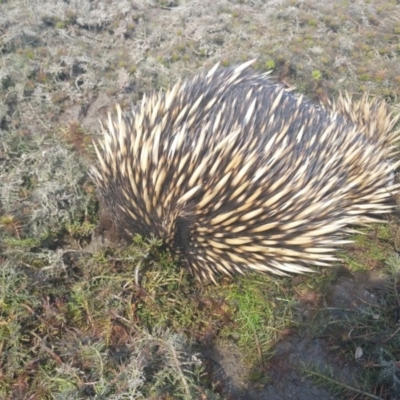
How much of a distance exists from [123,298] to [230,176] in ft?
3.44

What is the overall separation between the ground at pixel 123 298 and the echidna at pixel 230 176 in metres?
0.27

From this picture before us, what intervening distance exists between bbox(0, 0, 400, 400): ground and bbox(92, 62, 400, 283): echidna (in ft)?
0.88

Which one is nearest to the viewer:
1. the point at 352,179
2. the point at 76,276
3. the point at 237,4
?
the point at 76,276

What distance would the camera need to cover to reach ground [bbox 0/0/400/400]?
2.67 m

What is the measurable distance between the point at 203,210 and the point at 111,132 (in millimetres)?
859

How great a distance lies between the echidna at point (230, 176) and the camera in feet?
9.27

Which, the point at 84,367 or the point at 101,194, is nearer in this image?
the point at 84,367

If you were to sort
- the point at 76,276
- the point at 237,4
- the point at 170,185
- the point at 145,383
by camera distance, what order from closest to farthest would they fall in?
the point at 145,383, the point at 170,185, the point at 76,276, the point at 237,4

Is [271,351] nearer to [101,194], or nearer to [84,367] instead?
[84,367]

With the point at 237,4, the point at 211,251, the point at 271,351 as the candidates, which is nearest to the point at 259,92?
the point at 211,251

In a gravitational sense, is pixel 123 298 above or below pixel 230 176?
below

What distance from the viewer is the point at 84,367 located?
8.75 feet

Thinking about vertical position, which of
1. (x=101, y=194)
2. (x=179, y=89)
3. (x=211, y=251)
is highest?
(x=179, y=89)

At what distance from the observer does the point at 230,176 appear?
2822 millimetres
